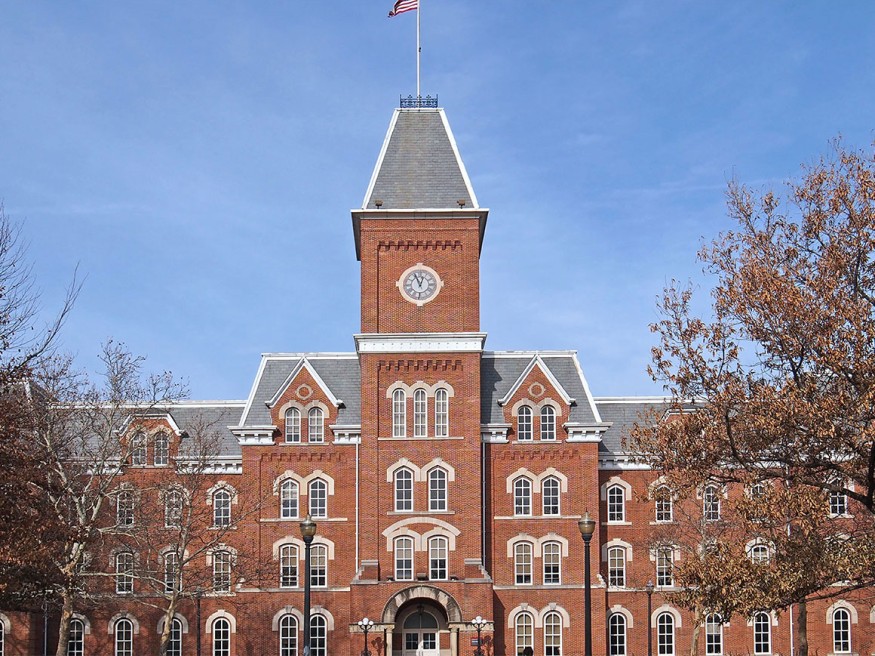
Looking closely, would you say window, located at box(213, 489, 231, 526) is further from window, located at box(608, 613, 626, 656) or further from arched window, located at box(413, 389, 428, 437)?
window, located at box(608, 613, 626, 656)

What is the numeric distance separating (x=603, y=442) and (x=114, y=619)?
25.0 metres

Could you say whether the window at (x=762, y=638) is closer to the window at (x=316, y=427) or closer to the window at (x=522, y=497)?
the window at (x=522, y=497)

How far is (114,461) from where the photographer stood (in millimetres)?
57250

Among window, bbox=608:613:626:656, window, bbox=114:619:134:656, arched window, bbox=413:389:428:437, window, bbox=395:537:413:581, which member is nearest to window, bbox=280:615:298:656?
window, bbox=395:537:413:581

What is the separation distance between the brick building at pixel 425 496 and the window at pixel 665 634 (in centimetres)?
10

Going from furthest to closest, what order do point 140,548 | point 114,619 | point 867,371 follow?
point 114,619, point 140,548, point 867,371

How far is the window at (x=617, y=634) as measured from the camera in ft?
185

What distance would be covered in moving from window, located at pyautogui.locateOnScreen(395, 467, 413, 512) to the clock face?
7.81 m

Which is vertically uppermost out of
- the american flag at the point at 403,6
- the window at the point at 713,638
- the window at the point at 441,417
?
the american flag at the point at 403,6

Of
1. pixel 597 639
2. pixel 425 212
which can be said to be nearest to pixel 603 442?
pixel 597 639

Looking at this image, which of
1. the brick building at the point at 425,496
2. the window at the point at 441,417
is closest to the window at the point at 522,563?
the brick building at the point at 425,496

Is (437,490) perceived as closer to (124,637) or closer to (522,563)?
(522,563)

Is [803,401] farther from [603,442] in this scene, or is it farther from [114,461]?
[114,461]

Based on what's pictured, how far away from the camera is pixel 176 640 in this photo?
56219mm
